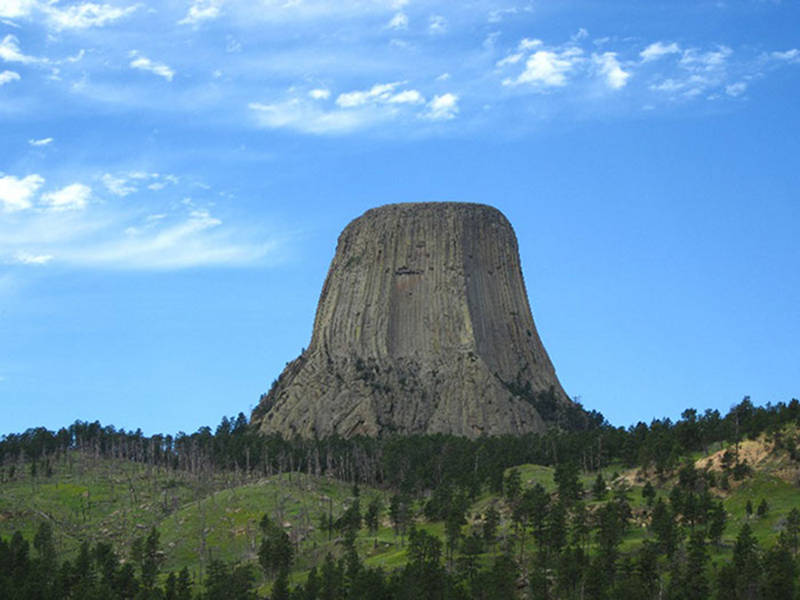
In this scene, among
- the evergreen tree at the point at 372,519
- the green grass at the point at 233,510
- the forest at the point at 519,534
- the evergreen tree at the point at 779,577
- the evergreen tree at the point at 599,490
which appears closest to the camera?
the evergreen tree at the point at 779,577

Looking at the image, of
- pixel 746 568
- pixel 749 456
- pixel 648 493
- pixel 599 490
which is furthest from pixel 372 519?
pixel 746 568

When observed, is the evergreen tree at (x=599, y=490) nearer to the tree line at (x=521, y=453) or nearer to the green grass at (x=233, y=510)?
the green grass at (x=233, y=510)

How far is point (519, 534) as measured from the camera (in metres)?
143

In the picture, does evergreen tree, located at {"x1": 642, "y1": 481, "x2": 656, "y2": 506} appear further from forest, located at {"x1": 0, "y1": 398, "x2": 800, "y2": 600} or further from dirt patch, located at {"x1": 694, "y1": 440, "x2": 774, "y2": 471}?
dirt patch, located at {"x1": 694, "y1": 440, "x2": 774, "y2": 471}

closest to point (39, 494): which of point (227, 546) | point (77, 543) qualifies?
point (77, 543)

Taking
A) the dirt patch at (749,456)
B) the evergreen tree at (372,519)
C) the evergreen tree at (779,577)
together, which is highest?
the dirt patch at (749,456)

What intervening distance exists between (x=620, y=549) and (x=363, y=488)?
6663cm

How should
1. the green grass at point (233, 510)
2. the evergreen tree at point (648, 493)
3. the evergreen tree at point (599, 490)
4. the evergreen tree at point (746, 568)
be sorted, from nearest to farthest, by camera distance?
the evergreen tree at point (746, 568) → the green grass at point (233, 510) → the evergreen tree at point (648, 493) → the evergreen tree at point (599, 490)

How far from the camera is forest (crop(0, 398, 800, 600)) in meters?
119

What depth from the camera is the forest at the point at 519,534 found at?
389ft

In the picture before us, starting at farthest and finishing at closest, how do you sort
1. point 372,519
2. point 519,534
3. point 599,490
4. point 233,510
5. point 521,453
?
point 521,453
point 233,510
point 372,519
point 599,490
point 519,534

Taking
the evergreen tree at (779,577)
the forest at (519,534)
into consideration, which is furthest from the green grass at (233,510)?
the evergreen tree at (779,577)

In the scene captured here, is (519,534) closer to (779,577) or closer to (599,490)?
(599,490)

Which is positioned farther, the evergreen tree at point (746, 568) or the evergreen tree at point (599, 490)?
the evergreen tree at point (599, 490)
